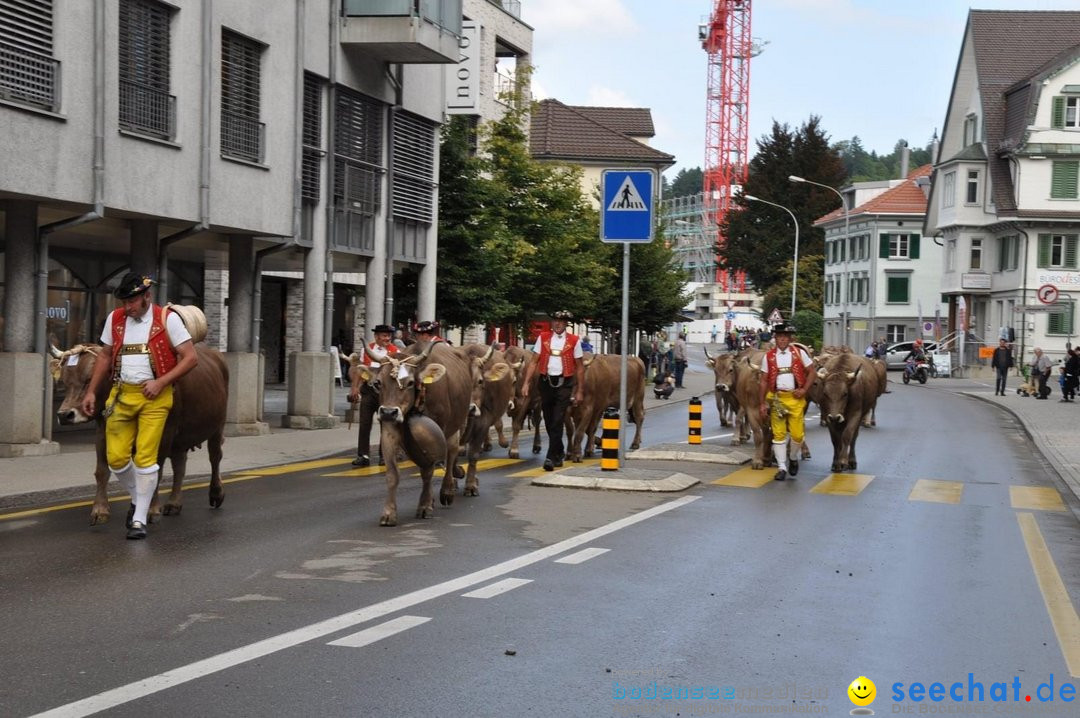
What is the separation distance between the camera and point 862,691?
→ 670 centimetres

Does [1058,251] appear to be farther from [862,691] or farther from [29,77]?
[862,691]

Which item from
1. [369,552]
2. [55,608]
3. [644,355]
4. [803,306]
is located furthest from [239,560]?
[803,306]

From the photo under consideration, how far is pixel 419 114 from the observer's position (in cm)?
3019

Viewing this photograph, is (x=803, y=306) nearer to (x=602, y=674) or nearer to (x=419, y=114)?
(x=419, y=114)

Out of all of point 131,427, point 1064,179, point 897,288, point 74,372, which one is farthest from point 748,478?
point 897,288

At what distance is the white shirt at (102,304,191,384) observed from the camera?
11016 mm

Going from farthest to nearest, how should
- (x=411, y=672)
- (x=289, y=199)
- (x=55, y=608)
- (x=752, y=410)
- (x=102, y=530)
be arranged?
(x=289, y=199) → (x=752, y=410) → (x=102, y=530) → (x=55, y=608) → (x=411, y=672)

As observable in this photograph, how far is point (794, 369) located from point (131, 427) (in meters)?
8.80

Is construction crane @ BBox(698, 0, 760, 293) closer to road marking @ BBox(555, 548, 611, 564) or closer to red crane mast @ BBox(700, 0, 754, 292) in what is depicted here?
red crane mast @ BBox(700, 0, 754, 292)

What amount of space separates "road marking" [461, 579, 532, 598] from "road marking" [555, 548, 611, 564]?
94 centimetres

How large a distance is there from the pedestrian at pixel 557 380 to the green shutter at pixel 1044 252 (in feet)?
181

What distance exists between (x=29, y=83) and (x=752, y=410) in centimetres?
1020

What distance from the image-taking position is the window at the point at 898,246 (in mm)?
90938

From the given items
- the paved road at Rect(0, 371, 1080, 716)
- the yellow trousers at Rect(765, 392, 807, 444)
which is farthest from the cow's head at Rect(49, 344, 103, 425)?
the yellow trousers at Rect(765, 392, 807, 444)
